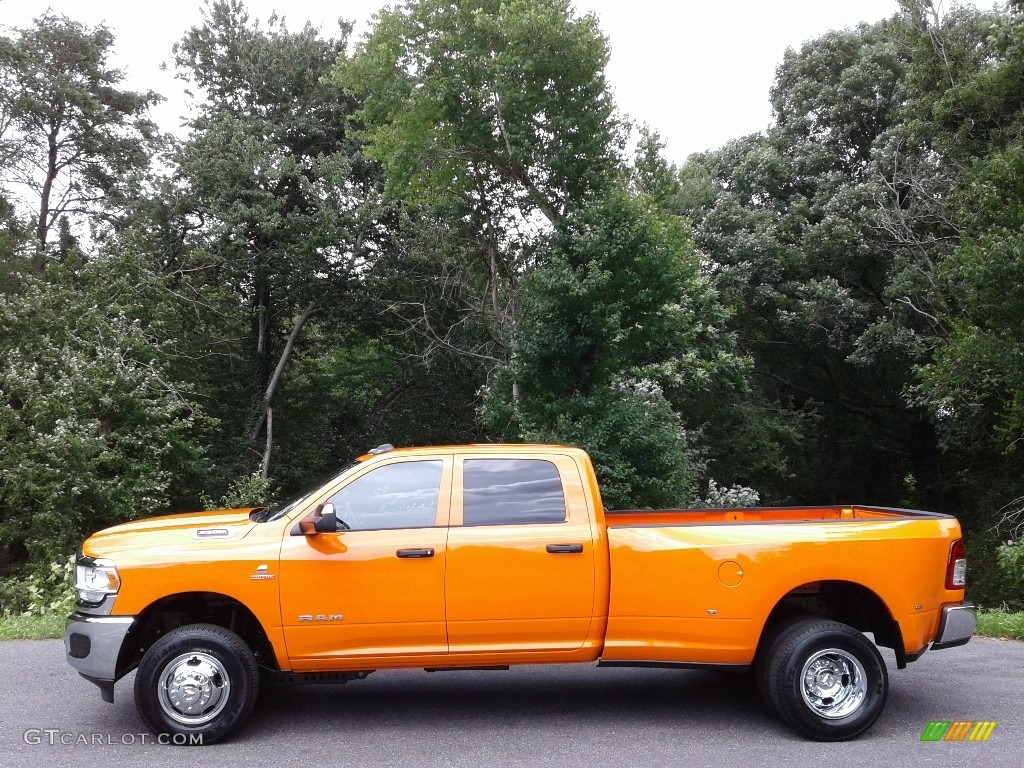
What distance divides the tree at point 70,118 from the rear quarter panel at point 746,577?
23.9 meters

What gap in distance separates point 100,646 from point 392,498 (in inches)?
78.2

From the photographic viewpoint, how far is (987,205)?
1625cm

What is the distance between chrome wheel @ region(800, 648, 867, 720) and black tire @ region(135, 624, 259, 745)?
3.48 metres

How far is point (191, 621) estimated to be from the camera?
5875 mm

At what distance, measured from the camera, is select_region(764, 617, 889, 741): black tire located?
539 cm

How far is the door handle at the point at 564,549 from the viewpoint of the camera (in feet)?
18.2

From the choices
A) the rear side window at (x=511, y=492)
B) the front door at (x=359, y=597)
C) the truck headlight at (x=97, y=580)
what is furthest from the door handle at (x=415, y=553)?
the truck headlight at (x=97, y=580)

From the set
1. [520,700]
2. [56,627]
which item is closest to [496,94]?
[56,627]

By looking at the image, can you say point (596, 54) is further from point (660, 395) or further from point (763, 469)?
point (763, 469)

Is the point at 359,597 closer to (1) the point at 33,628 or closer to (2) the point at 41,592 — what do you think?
(1) the point at 33,628

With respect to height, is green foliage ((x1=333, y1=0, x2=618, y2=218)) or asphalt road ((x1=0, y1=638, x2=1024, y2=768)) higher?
green foliage ((x1=333, y1=0, x2=618, y2=218))

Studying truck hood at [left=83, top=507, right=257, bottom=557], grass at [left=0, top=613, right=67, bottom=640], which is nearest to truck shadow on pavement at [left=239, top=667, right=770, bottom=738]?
truck hood at [left=83, top=507, right=257, bottom=557]

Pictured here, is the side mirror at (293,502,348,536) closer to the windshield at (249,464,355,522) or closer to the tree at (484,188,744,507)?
the windshield at (249,464,355,522)

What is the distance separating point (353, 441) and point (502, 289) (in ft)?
28.8
